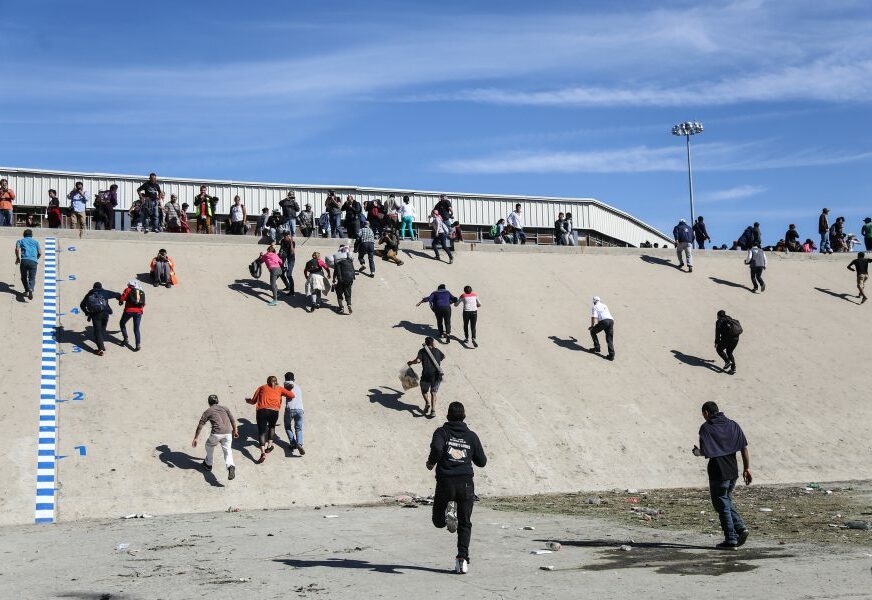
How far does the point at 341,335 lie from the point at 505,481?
5887 millimetres

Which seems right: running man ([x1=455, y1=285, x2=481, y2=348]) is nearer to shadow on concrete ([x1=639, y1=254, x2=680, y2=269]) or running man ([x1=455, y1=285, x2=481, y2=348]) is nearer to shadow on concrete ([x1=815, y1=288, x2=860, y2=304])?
shadow on concrete ([x1=639, y1=254, x2=680, y2=269])

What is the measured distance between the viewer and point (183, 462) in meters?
16.4

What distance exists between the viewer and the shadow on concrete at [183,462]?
16.1 meters

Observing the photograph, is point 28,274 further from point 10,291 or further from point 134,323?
point 134,323

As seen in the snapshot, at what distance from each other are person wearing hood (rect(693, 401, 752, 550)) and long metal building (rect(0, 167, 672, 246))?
2777 cm

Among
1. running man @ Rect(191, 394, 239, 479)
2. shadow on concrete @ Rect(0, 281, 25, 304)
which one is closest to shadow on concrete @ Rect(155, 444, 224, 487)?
running man @ Rect(191, 394, 239, 479)

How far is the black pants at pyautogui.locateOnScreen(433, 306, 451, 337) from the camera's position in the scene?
2197 centimetres

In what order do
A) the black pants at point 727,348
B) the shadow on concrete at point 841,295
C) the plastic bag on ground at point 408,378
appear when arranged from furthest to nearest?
the shadow on concrete at point 841,295 → the black pants at point 727,348 → the plastic bag on ground at point 408,378

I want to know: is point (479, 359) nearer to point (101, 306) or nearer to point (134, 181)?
point (101, 306)

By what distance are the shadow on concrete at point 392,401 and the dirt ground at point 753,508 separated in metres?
3.06

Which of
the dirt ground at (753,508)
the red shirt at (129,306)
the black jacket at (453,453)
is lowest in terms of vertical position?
the dirt ground at (753,508)

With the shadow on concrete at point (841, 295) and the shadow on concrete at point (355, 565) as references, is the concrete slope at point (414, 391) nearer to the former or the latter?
the shadow on concrete at point (841, 295)

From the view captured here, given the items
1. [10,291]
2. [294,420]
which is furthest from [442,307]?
[10,291]

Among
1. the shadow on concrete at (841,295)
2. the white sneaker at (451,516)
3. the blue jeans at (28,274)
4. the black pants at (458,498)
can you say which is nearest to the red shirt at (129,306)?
the blue jeans at (28,274)
